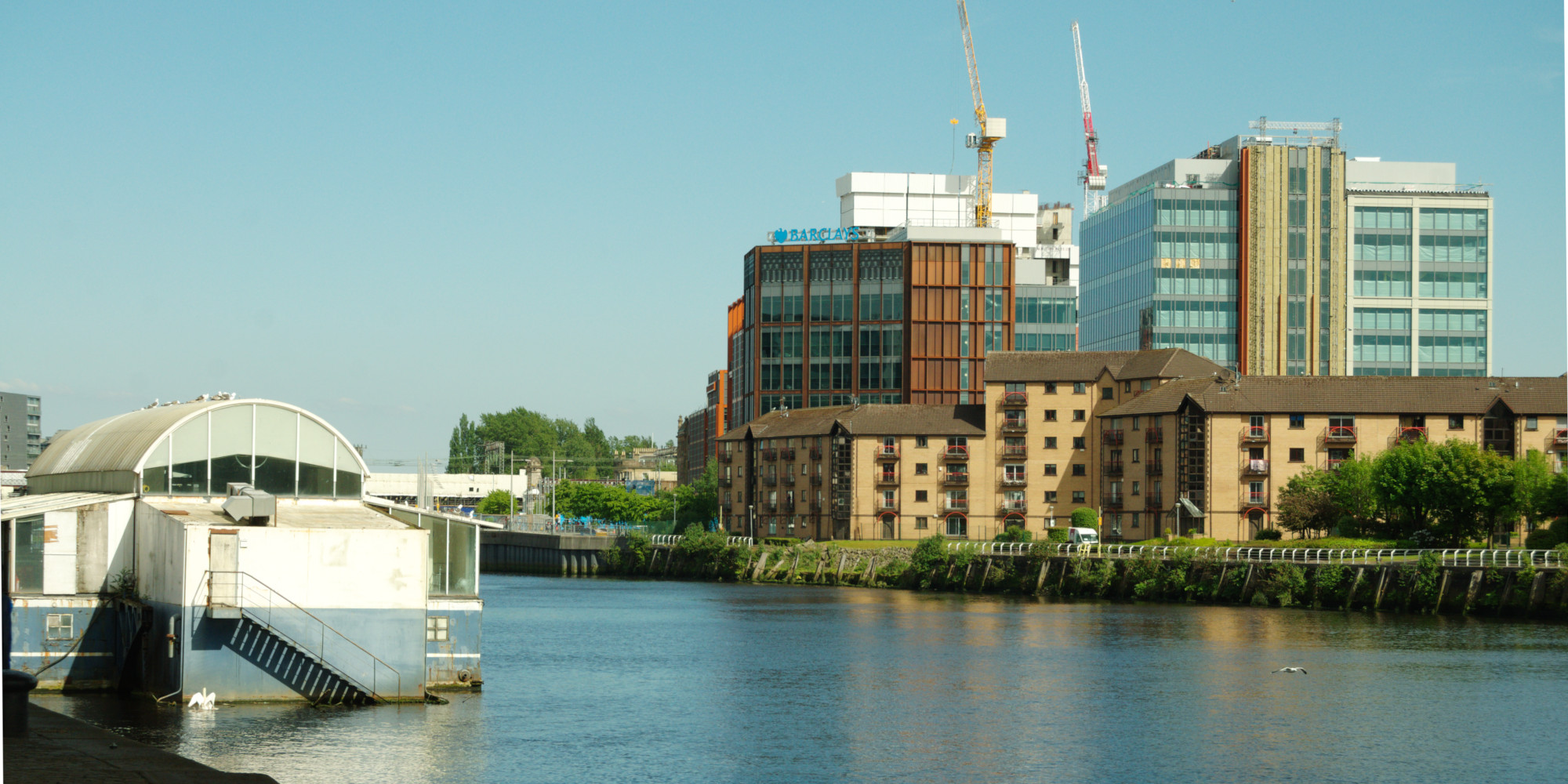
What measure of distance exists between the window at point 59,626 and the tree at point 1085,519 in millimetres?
115248

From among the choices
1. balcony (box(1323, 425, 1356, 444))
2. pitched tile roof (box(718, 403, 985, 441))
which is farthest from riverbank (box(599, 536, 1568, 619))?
balcony (box(1323, 425, 1356, 444))

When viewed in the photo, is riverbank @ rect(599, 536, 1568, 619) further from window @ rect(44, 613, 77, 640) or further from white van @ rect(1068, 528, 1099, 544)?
window @ rect(44, 613, 77, 640)

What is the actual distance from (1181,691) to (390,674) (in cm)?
3112

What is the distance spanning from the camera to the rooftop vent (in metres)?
52.6

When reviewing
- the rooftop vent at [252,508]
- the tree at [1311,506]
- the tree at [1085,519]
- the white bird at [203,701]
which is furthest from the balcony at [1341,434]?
the white bird at [203,701]

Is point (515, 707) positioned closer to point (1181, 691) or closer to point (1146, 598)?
point (1181, 691)

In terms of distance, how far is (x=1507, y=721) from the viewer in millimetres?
56438

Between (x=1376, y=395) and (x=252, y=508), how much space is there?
118 m

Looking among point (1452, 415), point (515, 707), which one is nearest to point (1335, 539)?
point (1452, 415)

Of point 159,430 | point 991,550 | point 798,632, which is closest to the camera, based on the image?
point 159,430

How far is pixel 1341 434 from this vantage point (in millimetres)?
146250

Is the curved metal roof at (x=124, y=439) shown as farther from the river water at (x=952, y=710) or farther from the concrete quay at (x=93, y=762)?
the concrete quay at (x=93, y=762)

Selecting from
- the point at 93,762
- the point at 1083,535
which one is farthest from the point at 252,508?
the point at 1083,535

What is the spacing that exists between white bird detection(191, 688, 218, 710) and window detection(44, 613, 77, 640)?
319 inches
